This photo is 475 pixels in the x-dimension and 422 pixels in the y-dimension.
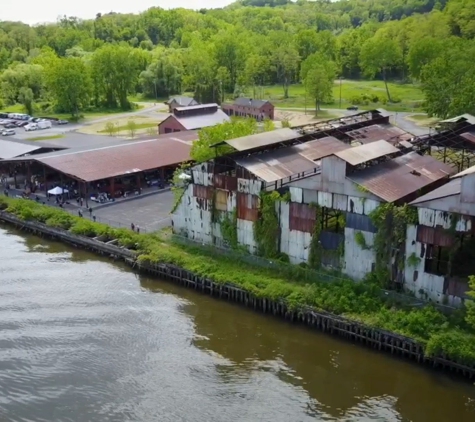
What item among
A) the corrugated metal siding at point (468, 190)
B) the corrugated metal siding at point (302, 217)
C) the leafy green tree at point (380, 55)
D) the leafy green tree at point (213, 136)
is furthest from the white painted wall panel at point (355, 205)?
the leafy green tree at point (380, 55)

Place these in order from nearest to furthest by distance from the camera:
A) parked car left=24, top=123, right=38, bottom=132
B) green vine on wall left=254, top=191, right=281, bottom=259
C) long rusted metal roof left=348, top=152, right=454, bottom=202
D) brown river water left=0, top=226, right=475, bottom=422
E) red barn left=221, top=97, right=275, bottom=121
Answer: brown river water left=0, top=226, right=475, bottom=422, long rusted metal roof left=348, top=152, right=454, bottom=202, green vine on wall left=254, top=191, right=281, bottom=259, parked car left=24, top=123, right=38, bottom=132, red barn left=221, top=97, right=275, bottom=121

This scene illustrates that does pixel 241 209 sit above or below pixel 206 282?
above

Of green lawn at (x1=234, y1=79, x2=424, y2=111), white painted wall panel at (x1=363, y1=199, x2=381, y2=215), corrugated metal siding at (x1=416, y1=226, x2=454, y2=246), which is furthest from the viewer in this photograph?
green lawn at (x1=234, y1=79, x2=424, y2=111)

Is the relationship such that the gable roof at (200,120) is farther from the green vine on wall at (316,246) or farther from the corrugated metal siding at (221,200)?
the green vine on wall at (316,246)

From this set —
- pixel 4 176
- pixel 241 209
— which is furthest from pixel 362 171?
pixel 4 176

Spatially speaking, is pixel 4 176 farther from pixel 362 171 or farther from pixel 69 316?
pixel 362 171

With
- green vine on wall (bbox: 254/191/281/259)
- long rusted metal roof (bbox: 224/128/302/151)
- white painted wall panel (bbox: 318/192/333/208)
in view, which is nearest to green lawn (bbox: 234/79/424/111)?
long rusted metal roof (bbox: 224/128/302/151)

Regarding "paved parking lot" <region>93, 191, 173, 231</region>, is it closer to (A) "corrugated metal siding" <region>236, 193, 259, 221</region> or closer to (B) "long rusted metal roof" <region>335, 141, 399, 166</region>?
(A) "corrugated metal siding" <region>236, 193, 259, 221</region>

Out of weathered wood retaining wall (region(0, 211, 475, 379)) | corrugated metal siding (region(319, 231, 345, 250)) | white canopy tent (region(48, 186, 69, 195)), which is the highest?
corrugated metal siding (region(319, 231, 345, 250))
